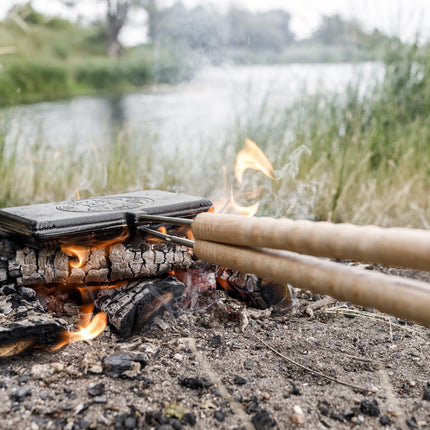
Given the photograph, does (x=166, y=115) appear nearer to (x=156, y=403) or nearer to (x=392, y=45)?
(x=392, y=45)

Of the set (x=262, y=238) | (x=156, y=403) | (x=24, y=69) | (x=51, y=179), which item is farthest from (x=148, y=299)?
(x=24, y=69)

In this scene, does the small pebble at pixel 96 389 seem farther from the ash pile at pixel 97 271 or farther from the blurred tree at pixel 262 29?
the blurred tree at pixel 262 29

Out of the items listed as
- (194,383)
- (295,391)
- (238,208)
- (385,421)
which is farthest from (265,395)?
(238,208)

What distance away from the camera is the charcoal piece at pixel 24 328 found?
1405 mm

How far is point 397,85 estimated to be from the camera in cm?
448

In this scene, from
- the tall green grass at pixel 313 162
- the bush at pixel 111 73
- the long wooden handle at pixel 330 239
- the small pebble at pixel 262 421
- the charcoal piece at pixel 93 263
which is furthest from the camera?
the bush at pixel 111 73

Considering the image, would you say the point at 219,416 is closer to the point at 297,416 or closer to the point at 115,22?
the point at 297,416

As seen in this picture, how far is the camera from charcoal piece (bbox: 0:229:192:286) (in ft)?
5.67

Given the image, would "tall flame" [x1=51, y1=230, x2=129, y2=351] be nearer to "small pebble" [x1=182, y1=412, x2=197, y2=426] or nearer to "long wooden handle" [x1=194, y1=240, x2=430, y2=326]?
"small pebble" [x1=182, y1=412, x2=197, y2=426]

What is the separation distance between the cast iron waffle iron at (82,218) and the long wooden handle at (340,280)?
61cm

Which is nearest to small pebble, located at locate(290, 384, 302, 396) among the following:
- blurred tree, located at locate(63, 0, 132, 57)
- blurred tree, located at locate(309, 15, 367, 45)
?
blurred tree, located at locate(309, 15, 367, 45)

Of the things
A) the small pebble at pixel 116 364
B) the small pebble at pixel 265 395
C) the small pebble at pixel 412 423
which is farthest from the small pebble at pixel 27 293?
the small pebble at pixel 412 423

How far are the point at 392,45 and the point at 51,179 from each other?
144 inches

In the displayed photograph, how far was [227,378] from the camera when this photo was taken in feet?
4.63
